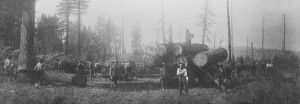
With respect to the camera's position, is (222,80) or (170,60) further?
(170,60)

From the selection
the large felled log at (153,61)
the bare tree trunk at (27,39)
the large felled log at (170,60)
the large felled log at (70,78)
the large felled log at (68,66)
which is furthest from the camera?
the large felled log at (68,66)

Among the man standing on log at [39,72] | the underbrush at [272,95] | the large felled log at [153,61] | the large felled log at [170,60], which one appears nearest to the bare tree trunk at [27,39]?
the man standing on log at [39,72]

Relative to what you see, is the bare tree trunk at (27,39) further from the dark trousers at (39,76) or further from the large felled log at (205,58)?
the large felled log at (205,58)

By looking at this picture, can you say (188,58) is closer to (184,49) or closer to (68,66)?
(184,49)

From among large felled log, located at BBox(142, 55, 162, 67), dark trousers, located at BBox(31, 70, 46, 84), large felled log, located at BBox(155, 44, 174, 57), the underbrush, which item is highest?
large felled log, located at BBox(155, 44, 174, 57)

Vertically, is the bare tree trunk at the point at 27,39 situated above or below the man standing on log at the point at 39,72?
above

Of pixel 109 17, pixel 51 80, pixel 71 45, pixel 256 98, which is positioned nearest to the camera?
pixel 256 98

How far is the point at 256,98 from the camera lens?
12.6 meters

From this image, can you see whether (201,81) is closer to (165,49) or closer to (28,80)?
(165,49)

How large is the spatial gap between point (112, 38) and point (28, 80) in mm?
83257

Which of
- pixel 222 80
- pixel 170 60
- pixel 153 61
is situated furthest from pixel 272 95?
pixel 153 61

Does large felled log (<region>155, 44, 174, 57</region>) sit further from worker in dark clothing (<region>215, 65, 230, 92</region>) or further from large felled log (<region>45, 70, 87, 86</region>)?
large felled log (<region>45, 70, 87, 86</region>)

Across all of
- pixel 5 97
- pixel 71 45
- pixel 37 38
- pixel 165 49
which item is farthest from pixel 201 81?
pixel 71 45

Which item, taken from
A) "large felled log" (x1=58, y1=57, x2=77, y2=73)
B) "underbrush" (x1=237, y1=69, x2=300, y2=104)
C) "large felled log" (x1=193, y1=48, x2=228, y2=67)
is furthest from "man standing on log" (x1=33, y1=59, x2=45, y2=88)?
"underbrush" (x1=237, y1=69, x2=300, y2=104)
